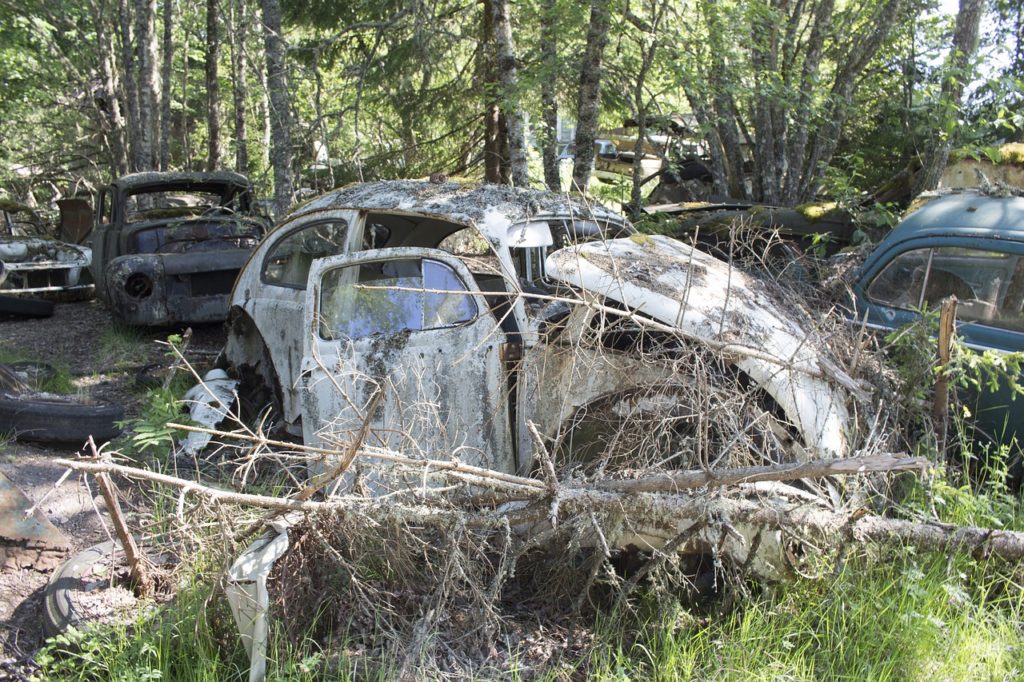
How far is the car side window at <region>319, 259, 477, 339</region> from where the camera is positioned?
4.32m

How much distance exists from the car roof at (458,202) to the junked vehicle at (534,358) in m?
0.02

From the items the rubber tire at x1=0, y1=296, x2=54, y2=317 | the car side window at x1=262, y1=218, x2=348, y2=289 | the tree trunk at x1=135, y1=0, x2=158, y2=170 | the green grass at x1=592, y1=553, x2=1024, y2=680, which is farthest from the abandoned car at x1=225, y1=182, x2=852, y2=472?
the tree trunk at x1=135, y1=0, x2=158, y2=170

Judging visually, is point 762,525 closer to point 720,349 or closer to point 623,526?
point 623,526

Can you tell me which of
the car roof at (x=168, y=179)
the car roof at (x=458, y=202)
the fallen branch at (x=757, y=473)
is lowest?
the fallen branch at (x=757, y=473)

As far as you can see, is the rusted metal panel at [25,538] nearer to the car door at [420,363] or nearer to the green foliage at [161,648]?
the green foliage at [161,648]

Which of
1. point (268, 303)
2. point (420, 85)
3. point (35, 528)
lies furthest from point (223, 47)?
point (35, 528)

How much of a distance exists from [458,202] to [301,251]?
1341mm

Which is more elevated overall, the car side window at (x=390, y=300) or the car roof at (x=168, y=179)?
the car roof at (x=168, y=179)

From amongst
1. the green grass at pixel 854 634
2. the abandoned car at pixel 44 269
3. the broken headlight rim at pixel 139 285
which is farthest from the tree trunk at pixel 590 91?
the abandoned car at pixel 44 269

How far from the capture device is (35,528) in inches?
148

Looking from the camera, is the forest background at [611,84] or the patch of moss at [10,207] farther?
the patch of moss at [10,207]

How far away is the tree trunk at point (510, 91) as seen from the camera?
7.12 metres

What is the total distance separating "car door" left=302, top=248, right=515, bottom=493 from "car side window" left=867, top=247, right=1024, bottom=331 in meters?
2.33

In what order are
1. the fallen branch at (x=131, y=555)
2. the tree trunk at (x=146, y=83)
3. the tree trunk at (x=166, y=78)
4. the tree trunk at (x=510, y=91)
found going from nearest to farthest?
the fallen branch at (x=131, y=555), the tree trunk at (x=510, y=91), the tree trunk at (x=146, y=83), the tree trunk at (x=166, y=78)
